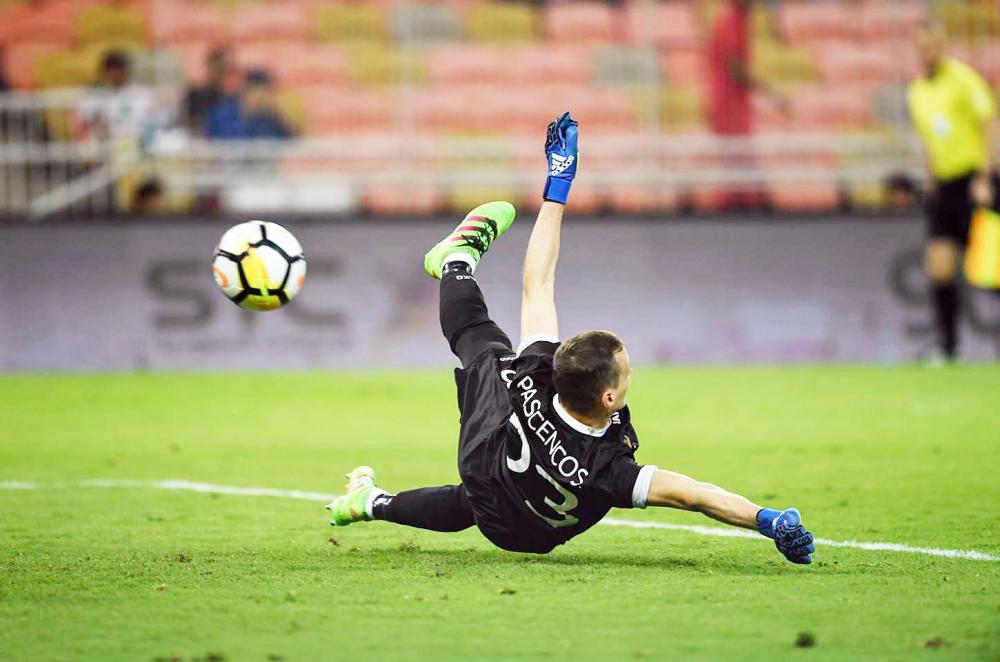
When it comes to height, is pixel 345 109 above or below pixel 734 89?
below

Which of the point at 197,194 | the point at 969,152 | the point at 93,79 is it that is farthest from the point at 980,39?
the point at 93,79

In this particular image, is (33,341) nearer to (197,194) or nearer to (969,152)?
(197,194)

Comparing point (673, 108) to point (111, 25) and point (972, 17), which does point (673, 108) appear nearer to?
point (972, 17)

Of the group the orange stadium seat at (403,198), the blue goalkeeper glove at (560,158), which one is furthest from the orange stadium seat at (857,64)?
the blue goalkeeper glove at (560,158)

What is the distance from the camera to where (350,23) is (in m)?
16.9

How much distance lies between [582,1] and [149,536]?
11124 millimetres

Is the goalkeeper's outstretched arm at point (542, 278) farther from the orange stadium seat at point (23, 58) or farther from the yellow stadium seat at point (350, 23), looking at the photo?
the orange stadium seat at point (23, 58)

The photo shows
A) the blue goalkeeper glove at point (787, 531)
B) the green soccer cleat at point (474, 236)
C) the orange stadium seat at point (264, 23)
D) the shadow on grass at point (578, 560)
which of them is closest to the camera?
the blue goalkeeper glove at point (787, 531)

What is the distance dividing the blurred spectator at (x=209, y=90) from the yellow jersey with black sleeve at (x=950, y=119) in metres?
6.90

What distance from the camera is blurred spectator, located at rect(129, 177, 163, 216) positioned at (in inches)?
634

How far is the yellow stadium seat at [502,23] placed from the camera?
1700cm

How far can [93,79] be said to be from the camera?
54.2 feet

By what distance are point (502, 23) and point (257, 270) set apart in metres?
10.1

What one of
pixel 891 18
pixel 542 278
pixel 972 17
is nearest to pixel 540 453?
pixel 542 278
